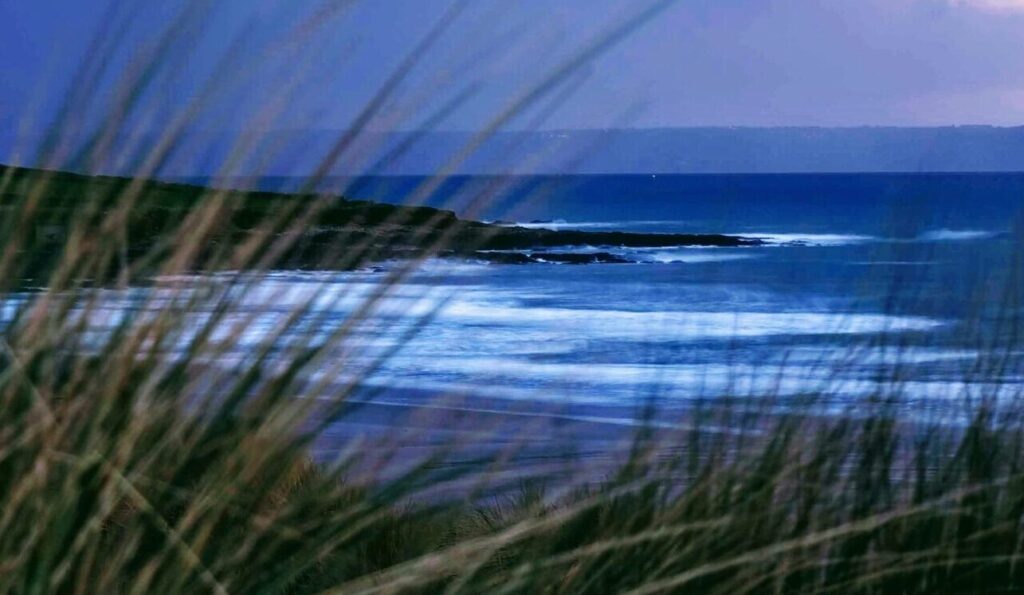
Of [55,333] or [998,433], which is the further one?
[998,433]

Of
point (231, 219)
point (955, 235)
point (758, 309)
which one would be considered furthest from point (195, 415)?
point (758, 309)

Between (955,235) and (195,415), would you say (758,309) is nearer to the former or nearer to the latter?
(955,235)

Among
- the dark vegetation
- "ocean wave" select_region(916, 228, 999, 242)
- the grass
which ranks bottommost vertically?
the grass

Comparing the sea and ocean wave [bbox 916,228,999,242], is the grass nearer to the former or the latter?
the sea

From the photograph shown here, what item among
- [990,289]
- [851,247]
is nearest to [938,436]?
[990,289]

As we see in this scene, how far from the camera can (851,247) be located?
2744 millimetres

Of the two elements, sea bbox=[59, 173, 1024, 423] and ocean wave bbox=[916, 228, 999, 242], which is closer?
sea bbox=[59, 173, 1024, 423]

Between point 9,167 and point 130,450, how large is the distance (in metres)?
0.36

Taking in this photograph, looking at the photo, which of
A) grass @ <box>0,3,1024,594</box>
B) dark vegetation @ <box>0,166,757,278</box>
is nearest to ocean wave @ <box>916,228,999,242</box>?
grass @ <box>0,3,1024,594</box>

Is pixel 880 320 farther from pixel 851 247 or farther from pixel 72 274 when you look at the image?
pixel 72 274

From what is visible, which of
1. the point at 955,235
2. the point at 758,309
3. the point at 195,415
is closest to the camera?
the point at 195,415

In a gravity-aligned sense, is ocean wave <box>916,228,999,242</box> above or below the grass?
above

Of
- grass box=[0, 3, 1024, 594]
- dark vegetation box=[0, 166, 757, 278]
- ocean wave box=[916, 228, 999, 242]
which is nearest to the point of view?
grass box=[0, 3, 1024, 594]

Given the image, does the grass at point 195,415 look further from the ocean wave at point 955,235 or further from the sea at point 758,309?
the ocean wave at point 955,235
